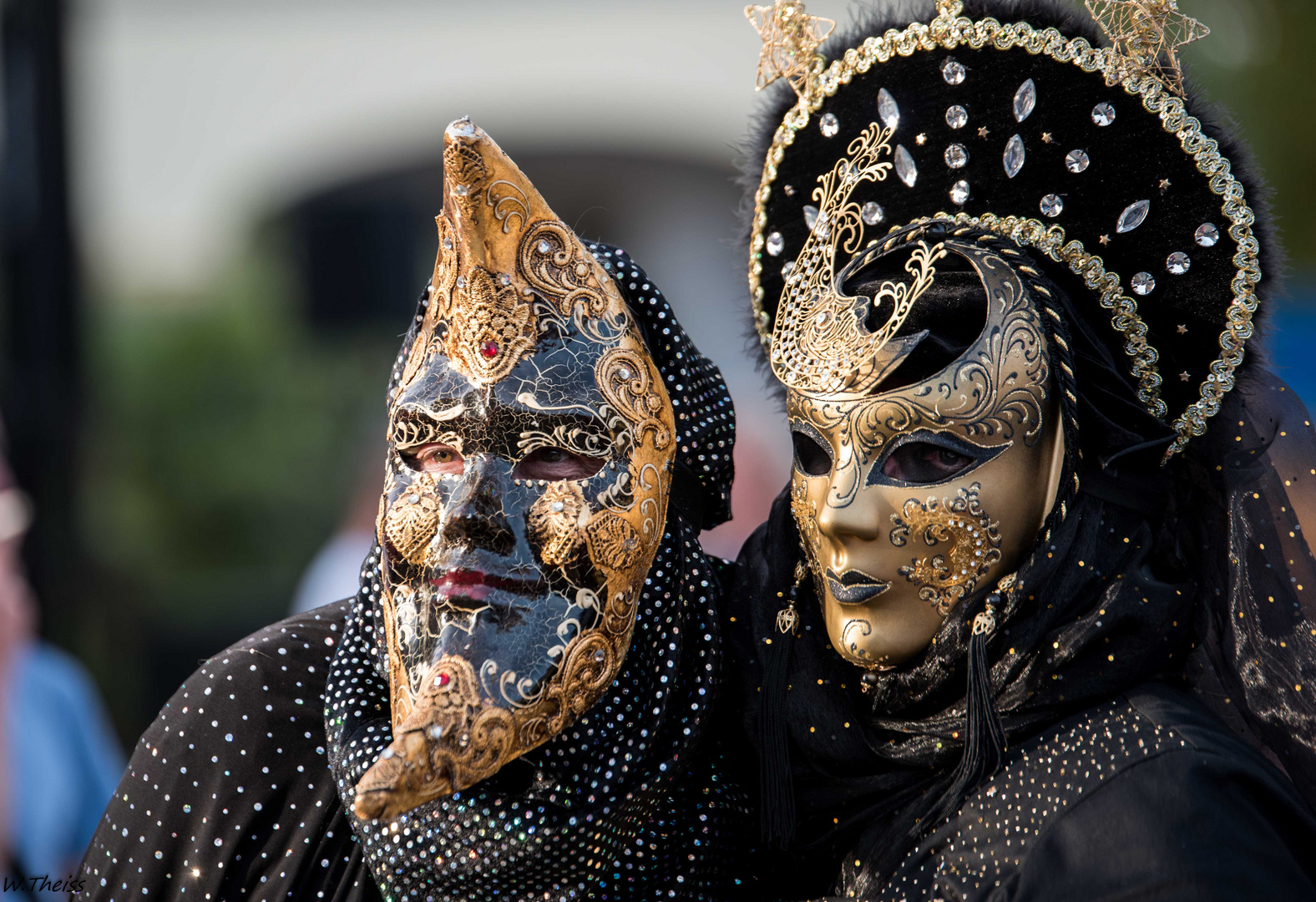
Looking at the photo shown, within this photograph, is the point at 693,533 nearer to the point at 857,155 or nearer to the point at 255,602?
the point at 857,155

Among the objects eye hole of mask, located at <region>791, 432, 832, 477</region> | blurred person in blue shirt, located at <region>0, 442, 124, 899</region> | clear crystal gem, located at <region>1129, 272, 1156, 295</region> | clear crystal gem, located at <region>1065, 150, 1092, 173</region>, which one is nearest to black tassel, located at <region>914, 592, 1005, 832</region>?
eye hole of mask, located at <region>791, 432, 832, 477</region>

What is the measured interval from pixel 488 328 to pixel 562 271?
158 millimetres

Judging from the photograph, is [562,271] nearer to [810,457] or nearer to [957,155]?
[810,457]

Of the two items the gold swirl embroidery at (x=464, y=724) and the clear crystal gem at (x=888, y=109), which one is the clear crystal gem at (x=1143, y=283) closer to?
the clear crystal gem at (x=888, y=109)

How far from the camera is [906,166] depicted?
237cm

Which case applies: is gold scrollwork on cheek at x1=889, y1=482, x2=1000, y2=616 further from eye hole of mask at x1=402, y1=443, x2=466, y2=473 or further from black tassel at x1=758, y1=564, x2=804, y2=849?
eye hole of mask at x1=402, y1=443, x2=466, y2=473

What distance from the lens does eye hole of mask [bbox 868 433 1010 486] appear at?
203 centimetres

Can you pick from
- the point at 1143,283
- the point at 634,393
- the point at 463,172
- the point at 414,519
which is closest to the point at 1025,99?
the point at 1143,283

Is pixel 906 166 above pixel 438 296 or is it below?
above

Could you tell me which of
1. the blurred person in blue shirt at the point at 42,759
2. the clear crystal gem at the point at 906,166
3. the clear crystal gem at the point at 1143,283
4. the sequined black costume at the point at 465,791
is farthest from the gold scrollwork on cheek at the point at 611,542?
the blurred person in blue shirt at the point at 42,759

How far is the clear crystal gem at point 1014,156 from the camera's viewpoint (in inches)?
88.7

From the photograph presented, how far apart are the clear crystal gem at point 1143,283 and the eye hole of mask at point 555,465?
0.95m

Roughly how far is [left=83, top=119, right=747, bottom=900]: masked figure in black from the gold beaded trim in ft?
2.22

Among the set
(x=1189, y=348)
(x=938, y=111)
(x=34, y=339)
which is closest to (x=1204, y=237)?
(x=1189, y=348)
